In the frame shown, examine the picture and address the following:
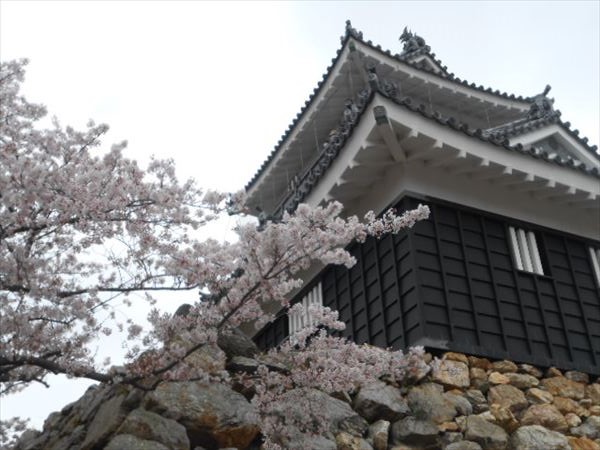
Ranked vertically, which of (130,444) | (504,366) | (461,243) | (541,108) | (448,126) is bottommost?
(130,444)

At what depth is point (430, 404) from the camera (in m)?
7.27

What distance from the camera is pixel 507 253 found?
9.46 meters

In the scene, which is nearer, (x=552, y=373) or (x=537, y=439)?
(x=537, y=439)

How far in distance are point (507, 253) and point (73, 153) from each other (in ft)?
20.0

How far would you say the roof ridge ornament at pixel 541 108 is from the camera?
530 inches

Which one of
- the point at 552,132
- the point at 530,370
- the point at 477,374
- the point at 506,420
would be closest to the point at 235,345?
the point at 477,374

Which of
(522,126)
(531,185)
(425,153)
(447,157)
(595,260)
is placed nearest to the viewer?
(425,153)

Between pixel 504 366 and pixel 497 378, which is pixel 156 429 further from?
pixel 504 366

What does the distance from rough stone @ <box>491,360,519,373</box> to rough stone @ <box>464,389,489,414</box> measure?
540 mm

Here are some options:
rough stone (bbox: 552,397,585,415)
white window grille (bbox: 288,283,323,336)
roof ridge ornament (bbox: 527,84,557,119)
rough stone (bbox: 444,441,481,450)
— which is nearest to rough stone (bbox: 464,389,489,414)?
rough stone (bbox: 444,441,481,450)

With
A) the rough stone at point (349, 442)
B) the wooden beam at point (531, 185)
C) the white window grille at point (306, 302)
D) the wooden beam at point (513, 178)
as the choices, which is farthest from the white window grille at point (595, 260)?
the rough stone at point (349, 442)

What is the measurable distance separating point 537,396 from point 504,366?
49cm

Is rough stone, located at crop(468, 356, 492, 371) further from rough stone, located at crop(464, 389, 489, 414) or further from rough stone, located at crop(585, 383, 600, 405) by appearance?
rough stone, located at crop(585, 383, 600, 405)

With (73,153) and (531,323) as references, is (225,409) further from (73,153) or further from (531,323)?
(531,323)
